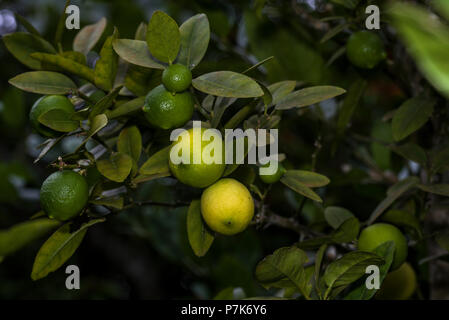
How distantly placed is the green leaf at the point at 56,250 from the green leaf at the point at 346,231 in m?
0.38

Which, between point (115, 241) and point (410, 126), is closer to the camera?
point (410, 126)

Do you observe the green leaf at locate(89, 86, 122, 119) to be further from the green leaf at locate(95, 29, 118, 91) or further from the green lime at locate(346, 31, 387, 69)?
the green lime at locate(346, 31, 387, 69)

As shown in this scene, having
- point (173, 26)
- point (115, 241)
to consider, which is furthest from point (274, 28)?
point (115, 241)

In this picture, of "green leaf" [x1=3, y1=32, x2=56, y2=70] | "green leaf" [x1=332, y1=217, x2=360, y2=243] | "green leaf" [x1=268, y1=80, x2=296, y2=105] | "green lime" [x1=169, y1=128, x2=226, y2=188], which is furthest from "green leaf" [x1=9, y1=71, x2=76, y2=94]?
"green leaf" [x1=332, y1=217, x2=360, y2=243]

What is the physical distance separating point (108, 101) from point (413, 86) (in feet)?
2.33

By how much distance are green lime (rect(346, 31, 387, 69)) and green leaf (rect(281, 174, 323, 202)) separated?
1.01ft

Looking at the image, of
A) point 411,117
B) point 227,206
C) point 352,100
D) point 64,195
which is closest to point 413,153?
point 411,117

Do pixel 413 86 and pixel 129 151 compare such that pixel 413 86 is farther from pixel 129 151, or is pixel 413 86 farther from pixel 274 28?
pixel 129 151

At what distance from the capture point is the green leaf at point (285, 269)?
702mm

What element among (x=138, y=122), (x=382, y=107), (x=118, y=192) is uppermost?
(x=138, y=122)

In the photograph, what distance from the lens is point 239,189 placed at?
28.4 inches

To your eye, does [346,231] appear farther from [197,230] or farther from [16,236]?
[16,236]

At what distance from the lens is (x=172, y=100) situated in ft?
2.30

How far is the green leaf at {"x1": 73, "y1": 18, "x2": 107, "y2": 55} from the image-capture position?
35.4 inches
